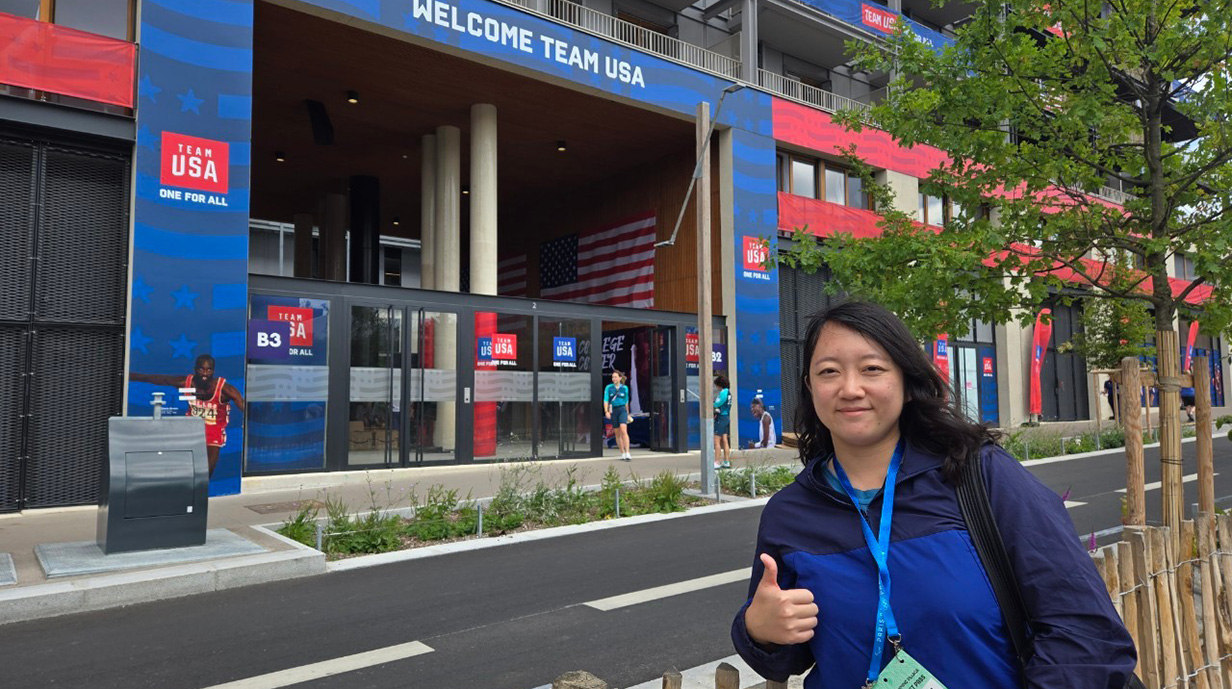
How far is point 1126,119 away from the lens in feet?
19.4

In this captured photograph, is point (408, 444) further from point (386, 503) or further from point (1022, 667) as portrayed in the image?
point (1022, 667)

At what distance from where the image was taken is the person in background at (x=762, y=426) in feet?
70.5

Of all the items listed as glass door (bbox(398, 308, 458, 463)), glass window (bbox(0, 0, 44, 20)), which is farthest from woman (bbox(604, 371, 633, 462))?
Answer: glass window (bbox(0, 0, 44, 20))

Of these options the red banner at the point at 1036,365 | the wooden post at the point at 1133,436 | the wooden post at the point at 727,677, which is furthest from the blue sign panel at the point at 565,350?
the red banner at the point at 1036,365

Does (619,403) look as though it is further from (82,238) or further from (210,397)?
(82,238)

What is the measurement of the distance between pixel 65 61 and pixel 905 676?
1460 cm

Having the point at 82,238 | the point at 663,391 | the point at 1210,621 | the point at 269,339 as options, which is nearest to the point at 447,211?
the point at 663,391

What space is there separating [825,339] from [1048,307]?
6.44 m

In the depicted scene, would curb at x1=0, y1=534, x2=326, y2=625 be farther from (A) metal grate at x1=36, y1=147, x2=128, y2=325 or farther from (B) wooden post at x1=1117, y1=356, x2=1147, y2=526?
(B) wooden post at x1=1117, y1=356, x2=1147, y2=526

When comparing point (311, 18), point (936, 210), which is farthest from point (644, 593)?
point (936, 210)

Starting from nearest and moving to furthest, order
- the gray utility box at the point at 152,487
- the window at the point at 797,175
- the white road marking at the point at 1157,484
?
the gray utility box at the point at 152,487 → the white road marking at the point at 1157,484 → the window at the point at 797,175

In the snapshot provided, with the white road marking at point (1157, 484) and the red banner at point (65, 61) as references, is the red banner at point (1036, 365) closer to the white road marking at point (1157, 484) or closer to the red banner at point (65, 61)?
the white road marking at point (1157, 484)

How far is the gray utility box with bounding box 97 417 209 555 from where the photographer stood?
7.91m

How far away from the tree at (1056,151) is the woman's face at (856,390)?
13.8 ft
